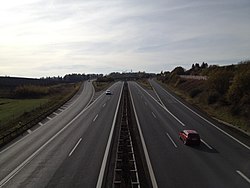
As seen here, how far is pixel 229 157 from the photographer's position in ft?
77.4

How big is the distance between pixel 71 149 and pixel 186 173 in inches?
387

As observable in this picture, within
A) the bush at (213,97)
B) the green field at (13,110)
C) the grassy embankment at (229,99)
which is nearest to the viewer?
the grassy embankment at (229,99)

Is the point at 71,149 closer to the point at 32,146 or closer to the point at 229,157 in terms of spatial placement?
the point at 32,146

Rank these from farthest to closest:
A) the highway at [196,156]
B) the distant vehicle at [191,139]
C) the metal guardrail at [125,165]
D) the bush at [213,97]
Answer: the bush at [213,97] < the distant vehicle at [191,139] < the highway at [196,156] < the metal guardrail at [125,165]

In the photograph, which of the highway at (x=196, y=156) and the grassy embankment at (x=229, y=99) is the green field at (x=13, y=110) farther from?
the grassy embankment at (x=229, y=99)

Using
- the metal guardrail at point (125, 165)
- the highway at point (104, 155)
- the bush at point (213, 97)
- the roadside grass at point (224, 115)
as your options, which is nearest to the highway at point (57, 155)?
the highway at point (104, 155)

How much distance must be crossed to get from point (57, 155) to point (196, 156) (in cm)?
965

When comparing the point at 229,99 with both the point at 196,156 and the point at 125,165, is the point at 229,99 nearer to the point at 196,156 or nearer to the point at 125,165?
the point at 196,156

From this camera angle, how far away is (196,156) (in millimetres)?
23766

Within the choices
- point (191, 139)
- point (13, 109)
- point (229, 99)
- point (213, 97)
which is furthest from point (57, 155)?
point (13, 109)

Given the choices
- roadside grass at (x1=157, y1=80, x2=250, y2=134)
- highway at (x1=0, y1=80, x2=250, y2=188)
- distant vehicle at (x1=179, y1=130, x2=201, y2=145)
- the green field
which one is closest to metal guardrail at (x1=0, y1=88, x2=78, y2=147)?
highway at (x1=0, y1=80, x2=250, y2=188)

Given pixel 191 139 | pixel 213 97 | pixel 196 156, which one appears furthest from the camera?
pixel 213 97

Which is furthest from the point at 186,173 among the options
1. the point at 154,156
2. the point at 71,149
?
the point at 71,149

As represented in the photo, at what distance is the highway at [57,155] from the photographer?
60.8 feet
